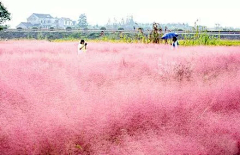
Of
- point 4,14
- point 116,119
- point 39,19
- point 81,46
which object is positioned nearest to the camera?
point 116,119

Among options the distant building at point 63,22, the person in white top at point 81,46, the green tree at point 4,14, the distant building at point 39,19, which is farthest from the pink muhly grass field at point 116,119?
the distant building at point 63,22

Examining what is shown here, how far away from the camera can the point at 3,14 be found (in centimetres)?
2073

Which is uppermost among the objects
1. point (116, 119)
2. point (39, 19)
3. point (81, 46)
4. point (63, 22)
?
point (39, 19)

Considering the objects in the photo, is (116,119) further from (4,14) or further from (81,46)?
(4,14)

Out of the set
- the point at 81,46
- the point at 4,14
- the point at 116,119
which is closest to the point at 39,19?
the point at 4,14

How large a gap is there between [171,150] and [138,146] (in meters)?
0.35

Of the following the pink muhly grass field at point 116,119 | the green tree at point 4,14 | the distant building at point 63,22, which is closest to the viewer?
the pink muhly grass field at point 116,119

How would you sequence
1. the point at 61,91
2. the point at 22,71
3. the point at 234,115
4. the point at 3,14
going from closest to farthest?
the point at 234,115 < the point at 61,91 < the point at 22,71 < the point at 3,14

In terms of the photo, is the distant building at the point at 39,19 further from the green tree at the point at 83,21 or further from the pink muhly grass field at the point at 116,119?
the pink muhly grass field at the point at 116,119

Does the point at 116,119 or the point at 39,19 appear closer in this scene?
the point at 116,119

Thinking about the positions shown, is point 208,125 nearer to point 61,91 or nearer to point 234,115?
point 234,115

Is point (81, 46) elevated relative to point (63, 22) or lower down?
lower down

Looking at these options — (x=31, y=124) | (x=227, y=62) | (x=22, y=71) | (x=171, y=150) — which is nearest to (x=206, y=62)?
(x=227, y=62)

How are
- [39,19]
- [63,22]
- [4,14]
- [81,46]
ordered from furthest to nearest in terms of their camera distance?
[63,22] < [39,19] < [4,14] < [81,46]
